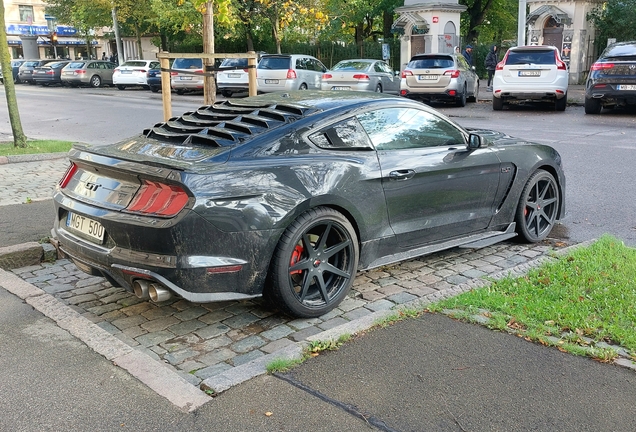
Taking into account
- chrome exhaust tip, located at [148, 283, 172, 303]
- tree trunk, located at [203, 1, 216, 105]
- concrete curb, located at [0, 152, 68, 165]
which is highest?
tree trunk, located at [203, 1, 216, 105]

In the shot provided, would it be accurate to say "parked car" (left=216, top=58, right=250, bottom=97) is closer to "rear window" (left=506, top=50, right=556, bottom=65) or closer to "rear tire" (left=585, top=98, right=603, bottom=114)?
"rear window" (left=506, top=50, right=556, bottom=65)

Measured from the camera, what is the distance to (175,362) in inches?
164

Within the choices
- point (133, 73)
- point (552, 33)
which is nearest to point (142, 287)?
point (552, 33)

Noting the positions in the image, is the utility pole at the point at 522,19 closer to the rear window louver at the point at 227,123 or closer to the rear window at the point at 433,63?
the rear window at the point at 433,63

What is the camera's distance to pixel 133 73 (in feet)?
119

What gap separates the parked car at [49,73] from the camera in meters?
41.7

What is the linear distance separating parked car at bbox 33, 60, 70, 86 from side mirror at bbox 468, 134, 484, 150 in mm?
39768

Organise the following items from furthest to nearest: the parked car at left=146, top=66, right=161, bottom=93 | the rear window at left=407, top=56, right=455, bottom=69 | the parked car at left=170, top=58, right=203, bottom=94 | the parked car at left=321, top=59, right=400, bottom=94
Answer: the parked car at left=146, top=66, right=161, bottom=93 → the parked car at left=170, top=58, right=203, bottom=94 → the parked car at left=321, top=59, right=400, bottom=94 → the rear window at left=407, top=56, right=455, bottom=69

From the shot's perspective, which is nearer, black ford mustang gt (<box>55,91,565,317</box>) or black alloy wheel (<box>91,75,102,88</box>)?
black ford mustang gt (<box>55,91,565,317</box>)

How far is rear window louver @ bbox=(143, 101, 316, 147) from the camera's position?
15.6 ft

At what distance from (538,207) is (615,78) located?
12.5 meters

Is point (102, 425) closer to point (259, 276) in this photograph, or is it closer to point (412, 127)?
point (259, 276)

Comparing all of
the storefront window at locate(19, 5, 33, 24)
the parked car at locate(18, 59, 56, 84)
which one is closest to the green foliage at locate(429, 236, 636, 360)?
the parked car at locate(18, 59, 56, 84)

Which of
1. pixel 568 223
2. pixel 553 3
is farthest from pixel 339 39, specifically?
pixel 568 223
